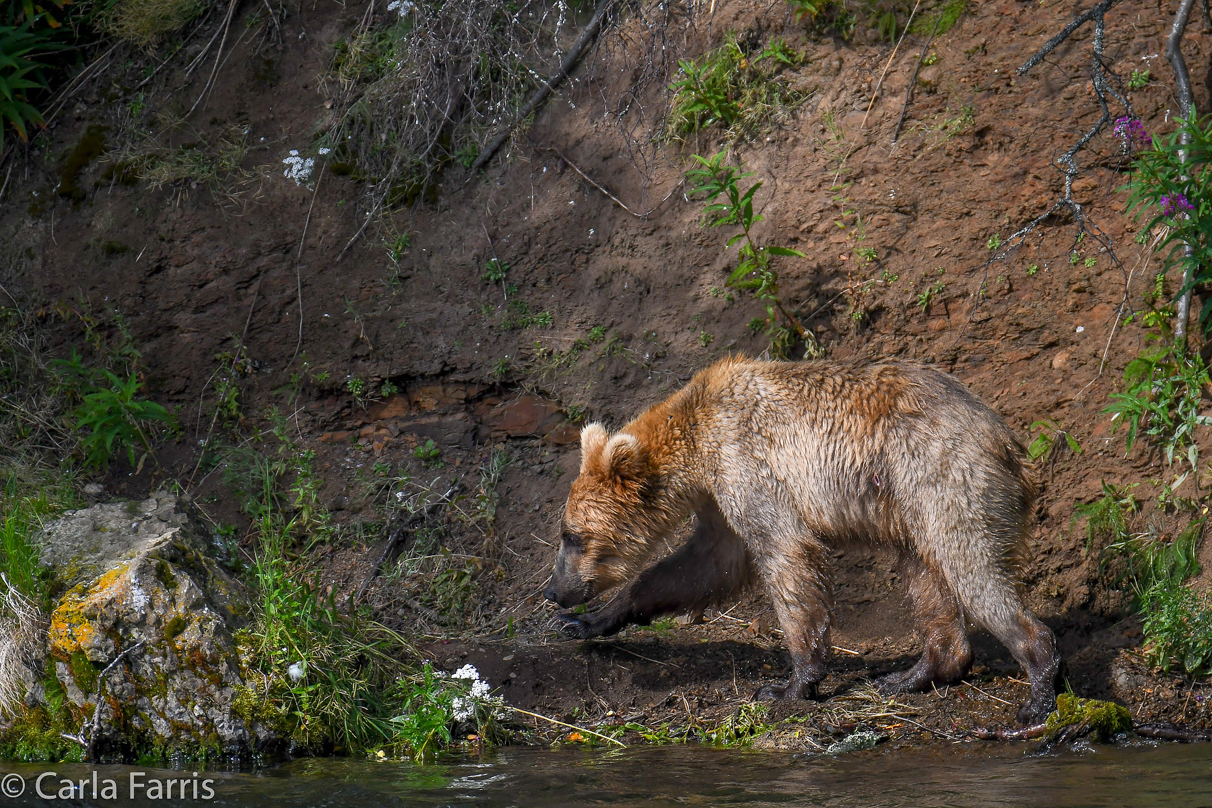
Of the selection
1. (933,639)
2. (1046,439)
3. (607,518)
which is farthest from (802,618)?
(1046,439)

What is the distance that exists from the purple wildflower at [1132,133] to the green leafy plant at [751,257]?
198cm

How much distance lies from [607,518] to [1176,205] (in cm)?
356

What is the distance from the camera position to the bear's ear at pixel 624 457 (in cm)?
604

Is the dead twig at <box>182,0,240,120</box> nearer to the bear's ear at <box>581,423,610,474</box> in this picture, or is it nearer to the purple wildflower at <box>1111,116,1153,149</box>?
the bear's ear at <box>581,423,610,474</box>

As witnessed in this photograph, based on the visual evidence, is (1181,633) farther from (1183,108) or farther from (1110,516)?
(1183,108)

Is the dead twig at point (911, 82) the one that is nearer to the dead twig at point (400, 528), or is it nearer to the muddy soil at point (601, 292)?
the muddy soil at point (601, 292)

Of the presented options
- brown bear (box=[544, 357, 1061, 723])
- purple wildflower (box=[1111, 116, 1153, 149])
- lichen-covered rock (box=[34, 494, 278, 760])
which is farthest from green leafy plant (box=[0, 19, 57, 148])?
purple wildflower (box=[1111, 116, 1153, 149])

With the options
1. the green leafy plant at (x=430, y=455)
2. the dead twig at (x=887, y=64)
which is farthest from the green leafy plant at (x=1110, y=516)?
the green leafy plant at (x=430, y=455)

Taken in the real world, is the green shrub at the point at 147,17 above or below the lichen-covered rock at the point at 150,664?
above

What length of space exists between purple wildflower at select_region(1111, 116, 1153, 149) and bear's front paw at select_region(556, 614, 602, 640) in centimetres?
420

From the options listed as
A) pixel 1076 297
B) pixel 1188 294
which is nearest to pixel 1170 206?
pixel 1188 294

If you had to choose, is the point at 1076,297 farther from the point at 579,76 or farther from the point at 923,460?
the point at 579,76

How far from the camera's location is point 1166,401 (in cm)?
613

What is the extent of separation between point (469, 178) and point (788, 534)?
178 inches
